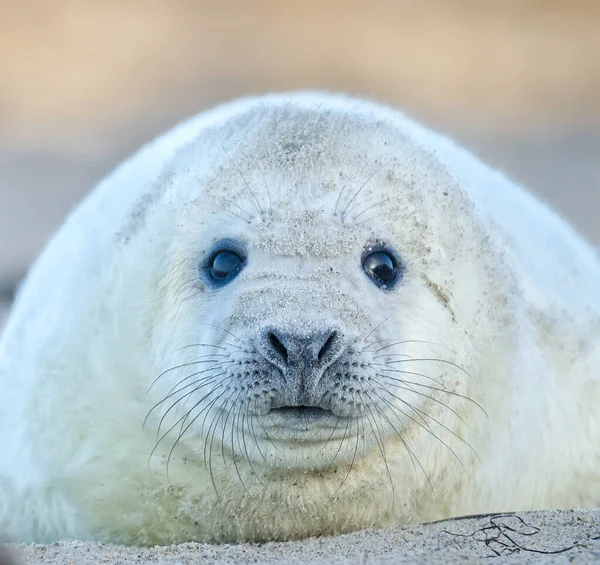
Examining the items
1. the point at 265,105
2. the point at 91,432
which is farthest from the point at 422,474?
the point at 265,105

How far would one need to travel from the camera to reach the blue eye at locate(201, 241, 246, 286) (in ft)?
11.7

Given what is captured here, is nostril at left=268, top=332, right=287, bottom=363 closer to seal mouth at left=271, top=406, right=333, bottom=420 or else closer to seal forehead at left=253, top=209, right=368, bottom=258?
seal mouth at left=271, top=406, right=333, bottom=420

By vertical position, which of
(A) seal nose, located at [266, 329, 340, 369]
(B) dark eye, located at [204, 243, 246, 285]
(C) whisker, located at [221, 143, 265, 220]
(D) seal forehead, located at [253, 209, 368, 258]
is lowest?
(A) seal nose, located at [266, 329, 340, 369]

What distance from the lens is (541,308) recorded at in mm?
4074

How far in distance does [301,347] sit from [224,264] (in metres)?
0.52

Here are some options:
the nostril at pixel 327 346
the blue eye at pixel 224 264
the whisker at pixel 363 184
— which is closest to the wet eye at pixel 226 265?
the blue eye at pixel 224 264

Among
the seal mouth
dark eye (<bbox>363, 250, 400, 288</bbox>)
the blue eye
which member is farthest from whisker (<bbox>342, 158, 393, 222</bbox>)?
the seal mouth

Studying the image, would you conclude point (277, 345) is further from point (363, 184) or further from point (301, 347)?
point (363, 184)

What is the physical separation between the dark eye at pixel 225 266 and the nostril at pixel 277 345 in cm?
39

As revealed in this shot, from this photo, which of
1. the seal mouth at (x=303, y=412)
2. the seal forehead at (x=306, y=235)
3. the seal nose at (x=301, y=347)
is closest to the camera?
the seal nose at (x=301, y=347)

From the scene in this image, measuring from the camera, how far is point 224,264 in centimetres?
357

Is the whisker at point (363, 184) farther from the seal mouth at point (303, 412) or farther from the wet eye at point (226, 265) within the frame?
the seal mouth at point (303, 412)

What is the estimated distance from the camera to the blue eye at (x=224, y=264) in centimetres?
355

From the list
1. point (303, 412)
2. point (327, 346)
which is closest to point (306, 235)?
point (327, 346)
